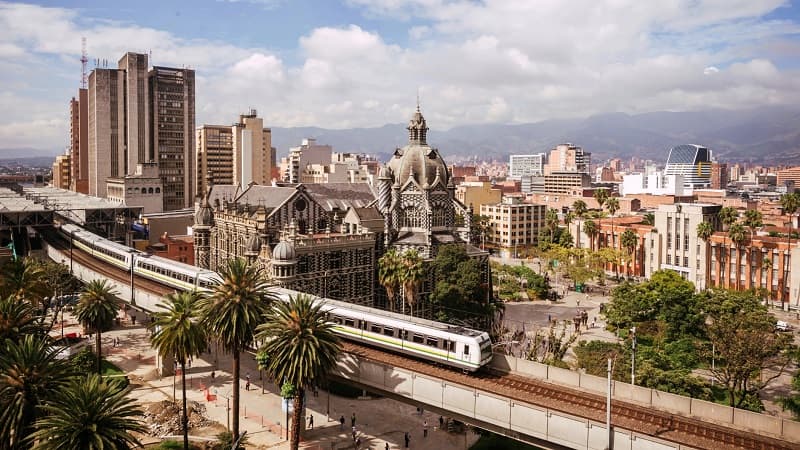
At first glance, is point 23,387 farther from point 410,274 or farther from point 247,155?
point 247,155

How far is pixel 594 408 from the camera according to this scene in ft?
132

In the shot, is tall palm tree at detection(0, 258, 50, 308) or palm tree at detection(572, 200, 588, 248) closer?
tall palm tree at detection(0, 258, 50, 308)

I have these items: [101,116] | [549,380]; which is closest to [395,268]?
[549,380]

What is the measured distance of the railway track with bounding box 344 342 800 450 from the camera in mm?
35875

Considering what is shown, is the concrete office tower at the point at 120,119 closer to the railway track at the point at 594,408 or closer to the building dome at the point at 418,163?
the building dome at the point at 418,163

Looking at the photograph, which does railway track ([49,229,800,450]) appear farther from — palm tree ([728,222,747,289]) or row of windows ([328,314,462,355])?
palm tree ([728,222,747,289])

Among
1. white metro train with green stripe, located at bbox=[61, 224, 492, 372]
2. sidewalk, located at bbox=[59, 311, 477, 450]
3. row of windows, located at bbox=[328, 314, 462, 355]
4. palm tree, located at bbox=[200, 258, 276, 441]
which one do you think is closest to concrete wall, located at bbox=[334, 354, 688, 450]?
white metro train with green stripe, located at bbox=[61, 224, 492, 372]

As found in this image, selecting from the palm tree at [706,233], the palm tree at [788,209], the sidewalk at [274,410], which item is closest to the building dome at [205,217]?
the sidewalk at [274,410]

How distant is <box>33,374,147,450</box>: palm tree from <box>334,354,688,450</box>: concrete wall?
682 inches

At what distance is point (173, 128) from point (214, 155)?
679 inches

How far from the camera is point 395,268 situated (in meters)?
73.9

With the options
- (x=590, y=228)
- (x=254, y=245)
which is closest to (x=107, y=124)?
(x=254, y=245)

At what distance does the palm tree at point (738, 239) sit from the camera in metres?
107

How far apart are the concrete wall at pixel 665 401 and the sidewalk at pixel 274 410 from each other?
10.8 m
